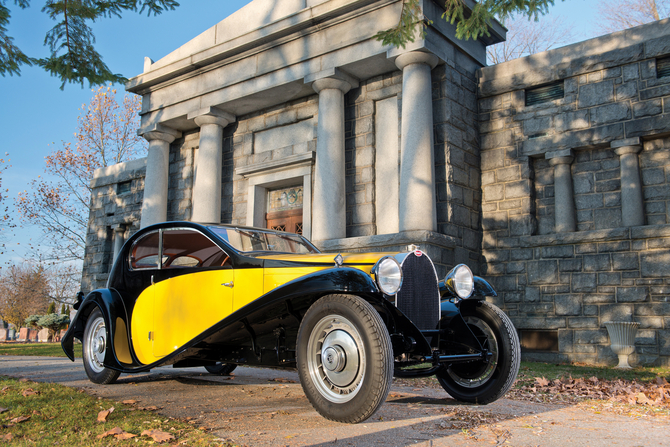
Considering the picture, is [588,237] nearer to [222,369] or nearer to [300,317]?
[222,369]

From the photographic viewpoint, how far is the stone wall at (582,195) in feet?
30.5

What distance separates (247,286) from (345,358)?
3.94 ft

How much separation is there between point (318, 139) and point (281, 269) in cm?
768

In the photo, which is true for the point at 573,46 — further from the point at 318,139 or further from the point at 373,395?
the point at 373,395

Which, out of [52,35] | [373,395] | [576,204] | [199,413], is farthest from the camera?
[576,204]

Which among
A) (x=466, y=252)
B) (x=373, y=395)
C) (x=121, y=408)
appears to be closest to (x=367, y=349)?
(x=373, y=395)

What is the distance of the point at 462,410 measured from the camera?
13.7 feet

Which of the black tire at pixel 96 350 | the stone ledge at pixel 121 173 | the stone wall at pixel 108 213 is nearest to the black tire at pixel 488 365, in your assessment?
the black tire at pixel 96 350

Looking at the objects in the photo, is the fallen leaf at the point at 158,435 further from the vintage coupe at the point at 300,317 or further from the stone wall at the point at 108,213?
the stone wall at the point at 108,213

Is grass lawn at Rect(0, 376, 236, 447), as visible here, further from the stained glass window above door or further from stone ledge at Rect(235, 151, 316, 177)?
the stained glass window above door

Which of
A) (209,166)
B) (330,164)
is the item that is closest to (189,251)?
(330,164)

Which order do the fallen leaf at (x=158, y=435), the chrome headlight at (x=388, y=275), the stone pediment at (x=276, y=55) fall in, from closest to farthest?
the fallen leaf at (x=158, y=435) → the chrome headlight at (x=388, y=275) → the stone pediment at (x=276, y=55)

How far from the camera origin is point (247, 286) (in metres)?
4.30

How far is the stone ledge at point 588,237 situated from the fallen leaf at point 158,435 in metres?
8.73
